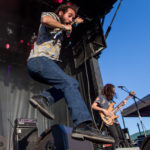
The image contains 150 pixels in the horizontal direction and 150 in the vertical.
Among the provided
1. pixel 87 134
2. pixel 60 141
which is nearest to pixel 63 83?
pixel 87 134

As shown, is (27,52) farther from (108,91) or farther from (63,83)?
(63,83)

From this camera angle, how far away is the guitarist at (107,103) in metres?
3.79

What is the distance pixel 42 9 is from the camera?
482cm

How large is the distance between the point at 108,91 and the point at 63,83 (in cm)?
262

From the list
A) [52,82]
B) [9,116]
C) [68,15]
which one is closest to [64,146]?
[52,82]

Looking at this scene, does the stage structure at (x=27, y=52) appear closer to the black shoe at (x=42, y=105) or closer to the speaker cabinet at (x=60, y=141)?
the speaker cabinet at (x=60, y=141)

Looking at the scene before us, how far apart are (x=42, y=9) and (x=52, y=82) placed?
3.69 metres

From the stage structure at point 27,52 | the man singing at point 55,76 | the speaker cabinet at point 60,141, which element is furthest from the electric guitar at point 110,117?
the man singing at point 55,76

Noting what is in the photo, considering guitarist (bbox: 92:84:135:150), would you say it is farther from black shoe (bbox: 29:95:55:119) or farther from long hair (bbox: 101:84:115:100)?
black shoe (bbox: 29:95:55:119)

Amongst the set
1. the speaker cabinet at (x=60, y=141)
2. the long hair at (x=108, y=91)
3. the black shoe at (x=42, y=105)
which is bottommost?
the speaker cabinet at (x=60, y=141)

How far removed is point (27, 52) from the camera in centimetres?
570

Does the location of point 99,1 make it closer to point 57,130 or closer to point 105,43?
point 105,43

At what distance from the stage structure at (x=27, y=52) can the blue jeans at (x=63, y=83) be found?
2.63m

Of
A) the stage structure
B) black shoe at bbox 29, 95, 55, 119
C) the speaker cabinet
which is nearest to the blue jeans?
black shoe at bbox 29, 95, 55, 119
